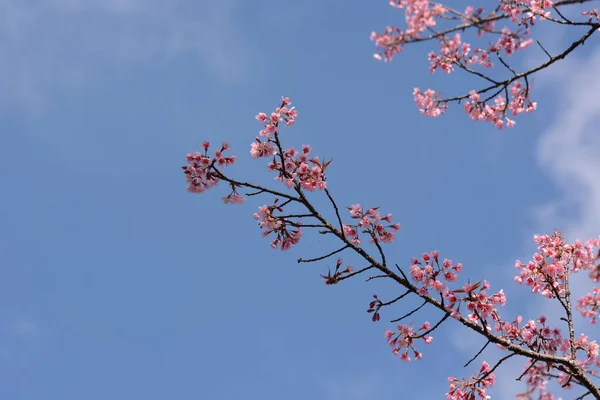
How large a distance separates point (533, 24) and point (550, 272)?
14.3 feet

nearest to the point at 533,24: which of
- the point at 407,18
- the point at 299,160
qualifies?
the point at 407,18

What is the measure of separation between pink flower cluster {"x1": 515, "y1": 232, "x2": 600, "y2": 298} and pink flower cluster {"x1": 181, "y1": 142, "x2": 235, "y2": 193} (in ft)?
18.8

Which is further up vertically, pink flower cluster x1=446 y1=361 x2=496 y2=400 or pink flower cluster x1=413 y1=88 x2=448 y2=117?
pink flower cluster x1=413 y1=88 x2=448 y2=117

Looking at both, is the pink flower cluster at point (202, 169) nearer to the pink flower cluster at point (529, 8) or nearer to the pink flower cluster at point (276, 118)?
the pink flower cluster at point (276, 118)

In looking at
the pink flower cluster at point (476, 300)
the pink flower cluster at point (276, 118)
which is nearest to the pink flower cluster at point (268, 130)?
the pink flower cluster at point (276, 118)

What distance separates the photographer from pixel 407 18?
244 inches

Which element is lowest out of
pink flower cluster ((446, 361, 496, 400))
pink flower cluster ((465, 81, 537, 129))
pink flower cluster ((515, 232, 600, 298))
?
pink flower cluster ((446, 361, 496, 400))

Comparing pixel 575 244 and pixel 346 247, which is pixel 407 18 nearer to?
pixel 346 247

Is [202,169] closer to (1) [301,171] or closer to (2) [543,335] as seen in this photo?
(1) [301,171]

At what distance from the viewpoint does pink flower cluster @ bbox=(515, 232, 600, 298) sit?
910cm

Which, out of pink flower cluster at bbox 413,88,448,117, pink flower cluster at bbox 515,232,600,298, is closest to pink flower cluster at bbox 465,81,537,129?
pink flower cluster at bbox 413,88,448,117

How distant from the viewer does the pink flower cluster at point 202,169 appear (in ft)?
24.8

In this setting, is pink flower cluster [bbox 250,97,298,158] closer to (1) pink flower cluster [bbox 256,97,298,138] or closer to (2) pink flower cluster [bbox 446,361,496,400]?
(1) pink flower cluster [bbox 256,97,298,138]

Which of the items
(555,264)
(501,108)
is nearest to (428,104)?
(501,108)
